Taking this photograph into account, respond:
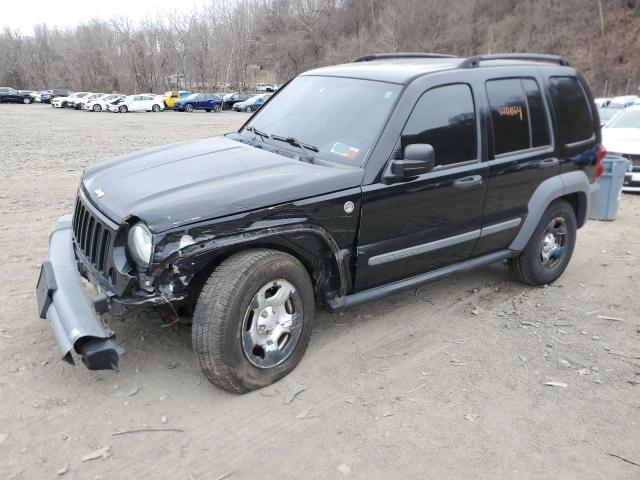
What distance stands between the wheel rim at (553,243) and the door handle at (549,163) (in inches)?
22.1

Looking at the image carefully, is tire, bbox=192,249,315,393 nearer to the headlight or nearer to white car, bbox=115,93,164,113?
the headlight

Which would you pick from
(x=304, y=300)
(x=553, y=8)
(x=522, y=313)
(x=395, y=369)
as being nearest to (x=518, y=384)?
(x=395, y=369)

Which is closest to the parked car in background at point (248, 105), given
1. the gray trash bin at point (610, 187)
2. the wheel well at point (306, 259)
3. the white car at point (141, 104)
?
the white car at point (141, 104)

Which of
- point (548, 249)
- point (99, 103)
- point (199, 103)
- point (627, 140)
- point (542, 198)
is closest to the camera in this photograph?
point (542, 198)

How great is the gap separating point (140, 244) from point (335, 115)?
5.86 feet

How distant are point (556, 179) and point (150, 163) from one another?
346 centimetres

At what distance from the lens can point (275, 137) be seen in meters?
4.32

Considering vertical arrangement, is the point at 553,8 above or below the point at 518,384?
above

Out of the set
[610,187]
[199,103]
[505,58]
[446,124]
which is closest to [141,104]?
[199,103]

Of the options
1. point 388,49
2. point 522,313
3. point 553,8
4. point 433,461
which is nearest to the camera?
point 433,461

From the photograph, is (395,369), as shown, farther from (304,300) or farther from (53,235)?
(53,235)

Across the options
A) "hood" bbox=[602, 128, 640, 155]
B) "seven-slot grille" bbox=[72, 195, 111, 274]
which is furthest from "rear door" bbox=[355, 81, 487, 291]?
"hood" bbox=[602, 128, 640, 155]

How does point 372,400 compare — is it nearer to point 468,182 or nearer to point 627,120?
point 468,182

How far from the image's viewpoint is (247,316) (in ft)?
11.0
